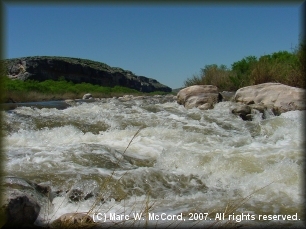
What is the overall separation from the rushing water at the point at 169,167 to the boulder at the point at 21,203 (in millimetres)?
143

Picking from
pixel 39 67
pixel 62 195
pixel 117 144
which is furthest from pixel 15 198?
pixel 39 67

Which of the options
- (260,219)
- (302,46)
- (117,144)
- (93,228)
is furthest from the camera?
(302,46)

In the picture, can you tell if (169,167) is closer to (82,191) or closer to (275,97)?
(82,191)

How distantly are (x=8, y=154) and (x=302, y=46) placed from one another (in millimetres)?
8708

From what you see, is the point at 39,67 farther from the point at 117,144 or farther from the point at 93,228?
the point at 93,228

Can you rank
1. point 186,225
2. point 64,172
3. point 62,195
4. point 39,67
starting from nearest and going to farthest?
point 186,225 < point 62,195 < point 64,172 < point 39,67

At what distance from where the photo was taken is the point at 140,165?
3.85 m

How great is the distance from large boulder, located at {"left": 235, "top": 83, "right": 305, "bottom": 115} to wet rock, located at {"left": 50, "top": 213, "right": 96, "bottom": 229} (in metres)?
6.75

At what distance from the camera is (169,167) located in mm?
3848

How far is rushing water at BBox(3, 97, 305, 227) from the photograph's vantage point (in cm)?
270

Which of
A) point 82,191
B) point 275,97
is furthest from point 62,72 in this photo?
point 82,191

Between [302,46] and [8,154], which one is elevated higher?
[302,46]

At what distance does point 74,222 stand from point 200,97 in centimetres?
772

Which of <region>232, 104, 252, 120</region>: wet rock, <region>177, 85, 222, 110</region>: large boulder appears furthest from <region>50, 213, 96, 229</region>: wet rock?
<region>177, 85, 222, 110</region>: large boulder
